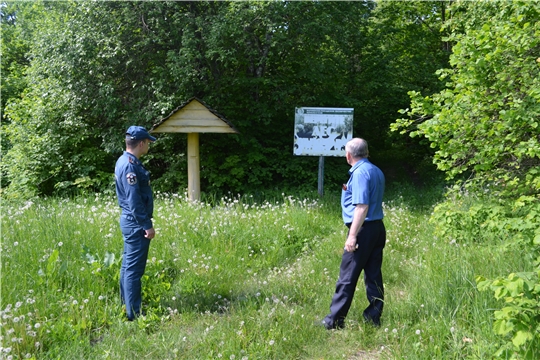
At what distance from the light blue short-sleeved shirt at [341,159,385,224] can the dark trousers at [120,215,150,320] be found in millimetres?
2088

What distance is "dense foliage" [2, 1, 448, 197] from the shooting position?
10617 millimetres

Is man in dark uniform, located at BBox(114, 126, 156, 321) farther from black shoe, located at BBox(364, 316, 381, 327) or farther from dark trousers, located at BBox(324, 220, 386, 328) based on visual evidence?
black shoe, located at BBox(364, 316, 381, 327)

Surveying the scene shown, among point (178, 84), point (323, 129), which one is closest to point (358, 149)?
point (323, 129)

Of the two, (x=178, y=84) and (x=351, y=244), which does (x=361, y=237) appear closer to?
(x=351, y=244)

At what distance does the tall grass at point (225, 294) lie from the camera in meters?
3.77

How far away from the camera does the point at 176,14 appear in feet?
34.9

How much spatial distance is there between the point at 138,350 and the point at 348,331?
75.4 inches

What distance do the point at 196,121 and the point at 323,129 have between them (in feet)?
9.51

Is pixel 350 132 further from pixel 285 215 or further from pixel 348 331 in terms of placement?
pixel 348 331

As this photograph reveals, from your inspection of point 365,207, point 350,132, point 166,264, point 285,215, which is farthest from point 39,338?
point 350,132

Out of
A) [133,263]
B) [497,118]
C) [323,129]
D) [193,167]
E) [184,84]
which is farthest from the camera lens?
[184,84]

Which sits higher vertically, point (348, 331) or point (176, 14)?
point (176, 14)

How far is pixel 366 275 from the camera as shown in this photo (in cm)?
432

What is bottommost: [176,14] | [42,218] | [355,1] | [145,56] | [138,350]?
[138,350]
